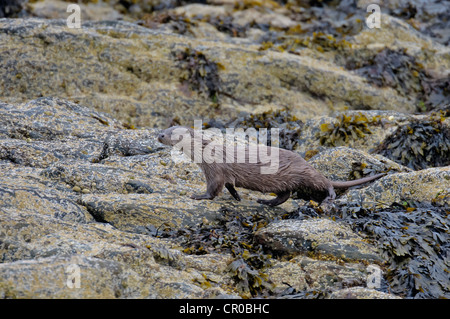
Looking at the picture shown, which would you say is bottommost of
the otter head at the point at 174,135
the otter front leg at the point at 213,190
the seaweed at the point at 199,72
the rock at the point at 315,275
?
the rock at the point at 315,275

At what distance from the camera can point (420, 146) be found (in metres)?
8.37

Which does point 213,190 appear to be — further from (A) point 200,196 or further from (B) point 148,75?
(B) point 148,75

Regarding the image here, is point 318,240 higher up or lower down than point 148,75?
lower down

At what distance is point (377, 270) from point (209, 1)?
1164cm

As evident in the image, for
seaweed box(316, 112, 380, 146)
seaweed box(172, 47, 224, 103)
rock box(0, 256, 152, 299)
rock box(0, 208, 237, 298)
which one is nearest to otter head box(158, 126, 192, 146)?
rock box(0, 208, 237, 298)

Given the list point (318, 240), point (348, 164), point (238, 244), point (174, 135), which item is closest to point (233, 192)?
point (174, 135)

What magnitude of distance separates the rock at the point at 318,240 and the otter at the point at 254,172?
1067 mm

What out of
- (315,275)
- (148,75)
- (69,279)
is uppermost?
(148,75)

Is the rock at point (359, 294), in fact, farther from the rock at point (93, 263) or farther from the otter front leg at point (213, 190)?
the otter front leg at point (213, 190)

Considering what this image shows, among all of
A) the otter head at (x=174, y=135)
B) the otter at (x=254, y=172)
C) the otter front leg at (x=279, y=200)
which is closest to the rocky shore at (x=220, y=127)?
the otter front leg at (x=279, y=200)

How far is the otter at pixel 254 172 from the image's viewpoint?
648cm

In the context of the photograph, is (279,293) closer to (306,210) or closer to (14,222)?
(306,210)

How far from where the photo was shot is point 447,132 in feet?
27.9

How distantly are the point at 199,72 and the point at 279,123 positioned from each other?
2002 millimetres
